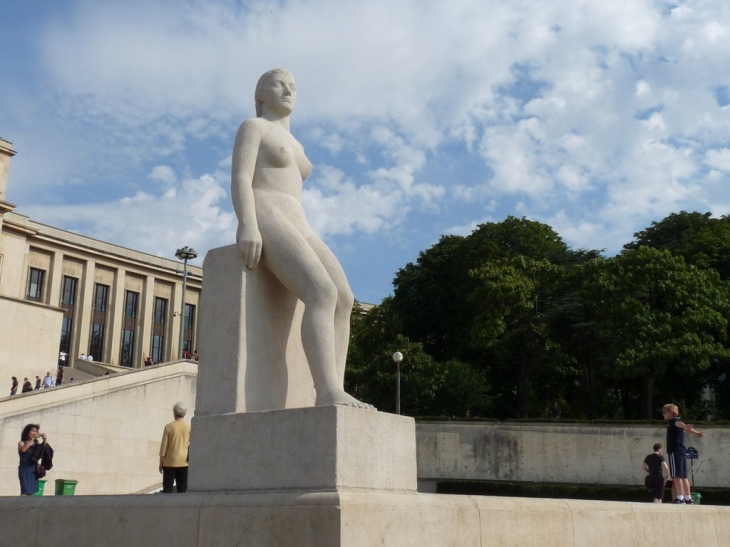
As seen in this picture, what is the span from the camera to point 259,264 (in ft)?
24.6

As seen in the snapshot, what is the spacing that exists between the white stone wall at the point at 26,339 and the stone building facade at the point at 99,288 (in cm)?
1450

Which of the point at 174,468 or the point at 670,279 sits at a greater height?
the point at 670,279

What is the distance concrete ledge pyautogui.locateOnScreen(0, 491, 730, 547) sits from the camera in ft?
18.3

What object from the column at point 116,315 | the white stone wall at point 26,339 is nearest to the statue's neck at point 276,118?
the white stone wall at point 26,339

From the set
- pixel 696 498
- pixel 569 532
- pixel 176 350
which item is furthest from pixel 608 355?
pixel 176 350

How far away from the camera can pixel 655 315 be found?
38.9 meters

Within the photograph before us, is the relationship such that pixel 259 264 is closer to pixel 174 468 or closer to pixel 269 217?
pixel 269 217

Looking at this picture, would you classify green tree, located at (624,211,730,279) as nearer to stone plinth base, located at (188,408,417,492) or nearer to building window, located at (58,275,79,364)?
stone plinth base, located at (188,408,417,492)

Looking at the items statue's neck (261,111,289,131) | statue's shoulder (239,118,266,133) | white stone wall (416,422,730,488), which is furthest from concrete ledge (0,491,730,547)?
white stone wall (416,422,730,488)

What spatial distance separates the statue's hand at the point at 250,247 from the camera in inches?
287

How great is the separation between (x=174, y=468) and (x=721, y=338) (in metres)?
34.5

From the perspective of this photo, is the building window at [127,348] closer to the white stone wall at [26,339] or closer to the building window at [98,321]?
the building window at [98,321]

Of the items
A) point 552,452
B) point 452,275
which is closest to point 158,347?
point 452,275

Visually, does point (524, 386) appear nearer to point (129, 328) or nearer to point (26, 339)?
point (26, 339)
